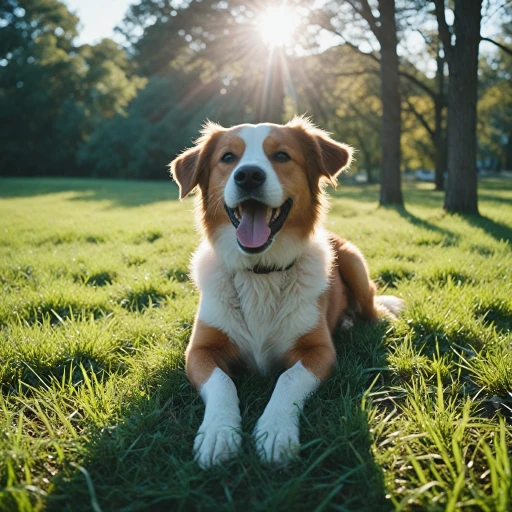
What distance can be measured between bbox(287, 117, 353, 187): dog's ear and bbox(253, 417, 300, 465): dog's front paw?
6.59 feet

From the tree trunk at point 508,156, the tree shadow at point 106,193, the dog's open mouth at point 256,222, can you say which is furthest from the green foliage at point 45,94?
the tree trunk at point 508,156

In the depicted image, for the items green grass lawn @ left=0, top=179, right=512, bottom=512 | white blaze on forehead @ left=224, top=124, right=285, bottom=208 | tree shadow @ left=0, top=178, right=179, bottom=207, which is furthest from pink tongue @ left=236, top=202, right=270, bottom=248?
tree shadow @ left=0, top=178, right=179, bottom=207

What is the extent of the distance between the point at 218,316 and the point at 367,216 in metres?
8.49

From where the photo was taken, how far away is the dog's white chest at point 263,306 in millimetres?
2857

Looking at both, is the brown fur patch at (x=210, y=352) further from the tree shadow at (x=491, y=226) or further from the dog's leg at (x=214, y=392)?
the tree shadow at (x=491, y=226)

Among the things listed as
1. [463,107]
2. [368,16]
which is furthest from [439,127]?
[463,107]

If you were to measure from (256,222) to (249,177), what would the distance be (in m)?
0.36

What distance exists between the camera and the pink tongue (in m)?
2.91

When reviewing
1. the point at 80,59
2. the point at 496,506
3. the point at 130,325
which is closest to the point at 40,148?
the point at 80,59

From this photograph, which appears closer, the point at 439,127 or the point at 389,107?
the point at 389,107

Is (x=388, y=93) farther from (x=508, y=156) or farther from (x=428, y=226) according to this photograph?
(x=508, y=156)

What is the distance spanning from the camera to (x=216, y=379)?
2.41 m

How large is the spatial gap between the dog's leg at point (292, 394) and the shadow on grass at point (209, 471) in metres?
0.06

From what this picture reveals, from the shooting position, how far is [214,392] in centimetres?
229
